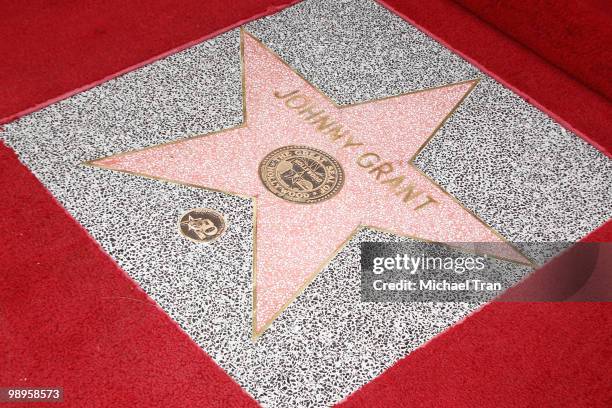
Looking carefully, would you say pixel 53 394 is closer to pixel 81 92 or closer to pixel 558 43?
pixel 81 92

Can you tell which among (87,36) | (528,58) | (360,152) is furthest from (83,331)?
(528,58)

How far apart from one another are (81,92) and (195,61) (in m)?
0.37

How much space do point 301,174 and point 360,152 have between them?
0.20 metres

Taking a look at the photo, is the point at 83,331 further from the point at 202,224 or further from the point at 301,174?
the point at 301,174

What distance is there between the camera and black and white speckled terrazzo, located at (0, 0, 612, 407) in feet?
5.12

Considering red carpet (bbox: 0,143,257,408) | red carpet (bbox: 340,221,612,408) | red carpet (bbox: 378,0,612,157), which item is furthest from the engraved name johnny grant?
red carpet (bbox: 0,143,257,408)

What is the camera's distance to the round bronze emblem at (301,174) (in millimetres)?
1868

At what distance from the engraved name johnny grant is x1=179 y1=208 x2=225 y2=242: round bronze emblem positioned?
0.45 metres

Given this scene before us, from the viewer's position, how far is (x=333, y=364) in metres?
1.53

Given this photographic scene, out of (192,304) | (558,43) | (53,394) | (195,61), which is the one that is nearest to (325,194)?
(192,304)

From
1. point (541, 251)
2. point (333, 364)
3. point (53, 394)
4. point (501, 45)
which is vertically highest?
point (501, 45)

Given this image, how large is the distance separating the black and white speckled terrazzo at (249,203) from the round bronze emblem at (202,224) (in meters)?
0.02

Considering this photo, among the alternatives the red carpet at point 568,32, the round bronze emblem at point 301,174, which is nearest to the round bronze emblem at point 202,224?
the round bronze emblem at point 301,174

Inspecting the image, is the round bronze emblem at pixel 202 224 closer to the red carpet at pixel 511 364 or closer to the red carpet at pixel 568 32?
the red carpet at pixel 511 364
